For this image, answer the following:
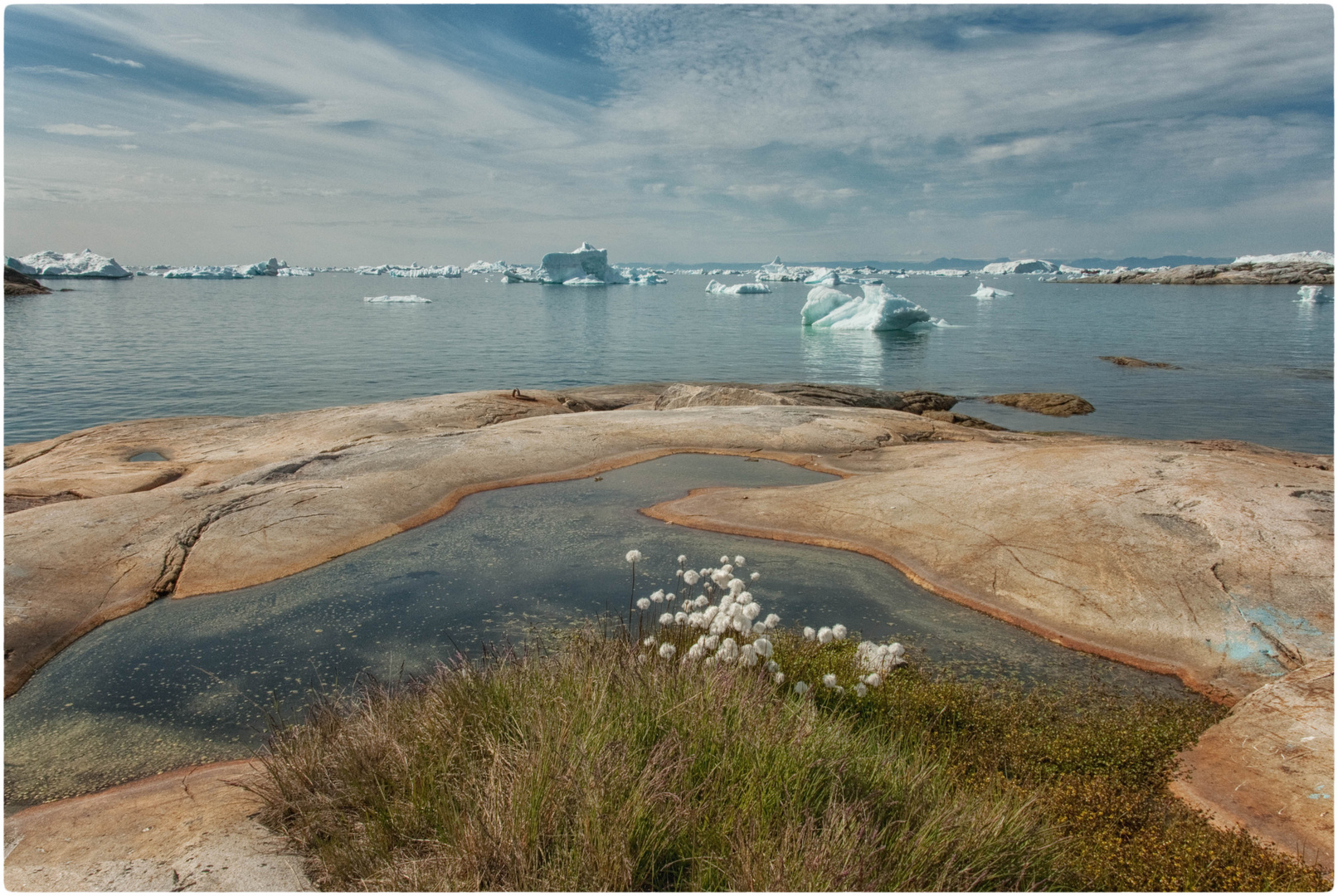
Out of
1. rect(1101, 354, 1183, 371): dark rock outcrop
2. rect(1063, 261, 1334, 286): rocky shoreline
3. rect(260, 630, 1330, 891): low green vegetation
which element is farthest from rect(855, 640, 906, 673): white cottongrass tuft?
rect(1063, 261, 1334, 286): rocky shoreline

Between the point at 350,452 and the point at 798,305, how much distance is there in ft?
281

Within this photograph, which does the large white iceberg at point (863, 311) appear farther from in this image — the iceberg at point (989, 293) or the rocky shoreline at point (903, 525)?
the iceberg at point (989, 293)

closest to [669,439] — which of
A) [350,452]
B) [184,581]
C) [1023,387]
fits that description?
[350,452]

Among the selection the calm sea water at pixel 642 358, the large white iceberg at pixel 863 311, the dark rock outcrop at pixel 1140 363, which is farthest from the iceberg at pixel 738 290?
the dark rock outcrop at pixel 1140 363

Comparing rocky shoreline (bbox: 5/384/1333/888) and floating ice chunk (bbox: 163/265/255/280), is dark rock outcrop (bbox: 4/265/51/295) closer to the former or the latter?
floating ice chunk (bbox: 163/265/255/280)

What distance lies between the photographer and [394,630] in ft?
25.8

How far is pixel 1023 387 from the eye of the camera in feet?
108

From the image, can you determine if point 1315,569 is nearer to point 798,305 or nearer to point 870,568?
point 870,568

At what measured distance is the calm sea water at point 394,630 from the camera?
245 inches

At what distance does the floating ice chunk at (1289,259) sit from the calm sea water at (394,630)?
18279 cm

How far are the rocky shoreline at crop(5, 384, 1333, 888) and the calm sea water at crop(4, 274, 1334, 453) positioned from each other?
13739 mm

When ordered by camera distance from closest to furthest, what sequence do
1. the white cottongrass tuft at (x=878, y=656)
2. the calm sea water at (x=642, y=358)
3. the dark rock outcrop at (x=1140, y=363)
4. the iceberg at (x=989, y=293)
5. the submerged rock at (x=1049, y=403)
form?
the white cottongrass tuft at (x=878, y=656), the submerged rock at (x=1049, y=403), the calm sea water at (x=642, y=358), the dark rock outcrop at (x=1140, y=363), the iceberg at (x=989, y=293)

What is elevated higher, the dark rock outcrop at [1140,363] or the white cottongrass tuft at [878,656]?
the dark rock outcrop at [1140,363]

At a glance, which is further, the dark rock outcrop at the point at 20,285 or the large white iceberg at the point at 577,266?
the large white iceberg at the point at 577,266
